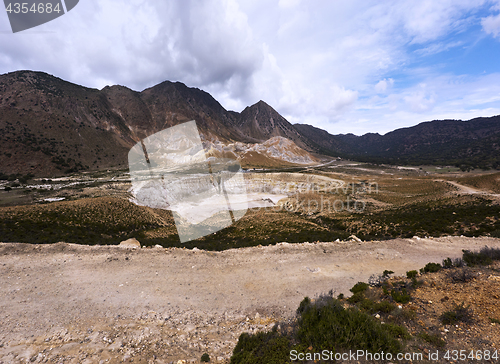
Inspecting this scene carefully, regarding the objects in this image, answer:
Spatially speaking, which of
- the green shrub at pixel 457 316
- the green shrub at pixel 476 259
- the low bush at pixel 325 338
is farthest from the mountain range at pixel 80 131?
the green shrub at pixel 476 259

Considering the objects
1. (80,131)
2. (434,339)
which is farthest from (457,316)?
(80,131)

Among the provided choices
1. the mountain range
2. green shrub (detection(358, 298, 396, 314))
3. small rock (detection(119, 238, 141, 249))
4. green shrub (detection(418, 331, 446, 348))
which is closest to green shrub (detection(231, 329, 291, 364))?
green shrub (detection(358, 298, 396, 314))

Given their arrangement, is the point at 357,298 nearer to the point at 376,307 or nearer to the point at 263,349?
the point at 376,307

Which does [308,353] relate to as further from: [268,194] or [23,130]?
[23,130]

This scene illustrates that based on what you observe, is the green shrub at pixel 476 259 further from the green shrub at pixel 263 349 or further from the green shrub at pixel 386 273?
the green shrub at pixel 263 349

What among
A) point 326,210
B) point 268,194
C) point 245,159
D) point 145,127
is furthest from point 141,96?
point 326,210

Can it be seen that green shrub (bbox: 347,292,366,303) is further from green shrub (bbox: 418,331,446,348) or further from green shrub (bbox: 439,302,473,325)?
green shrub (bbox: 418,331,446,348)
